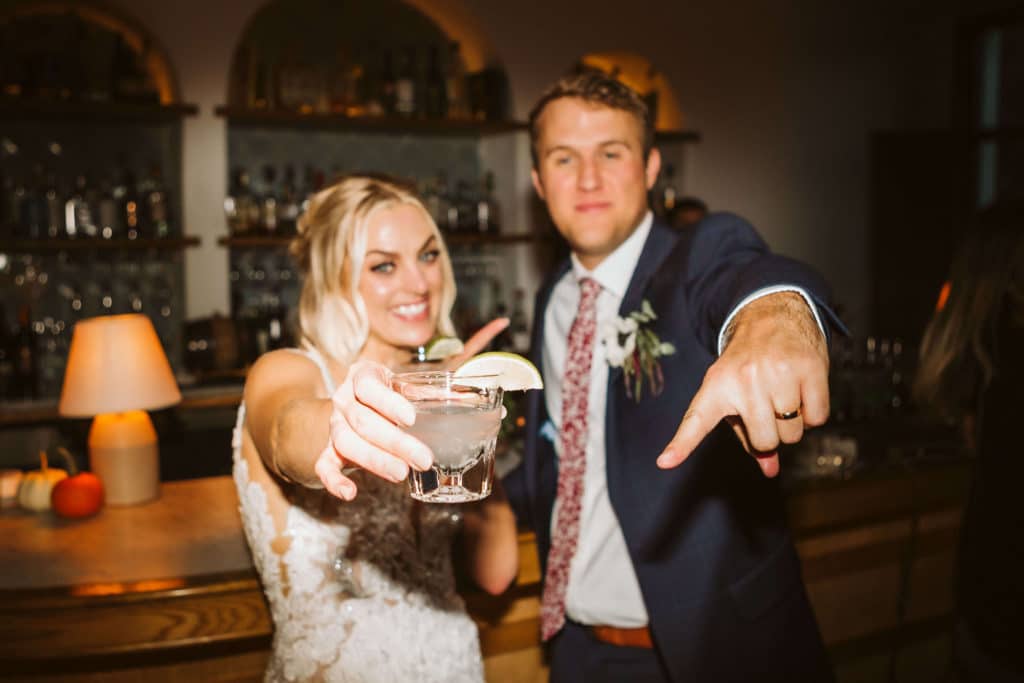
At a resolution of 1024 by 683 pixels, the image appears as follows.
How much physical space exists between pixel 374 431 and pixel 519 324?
4.42 meters

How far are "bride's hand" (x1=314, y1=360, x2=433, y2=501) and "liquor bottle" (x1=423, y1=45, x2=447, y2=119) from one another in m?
4.45

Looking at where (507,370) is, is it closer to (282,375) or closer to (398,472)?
(398,472)

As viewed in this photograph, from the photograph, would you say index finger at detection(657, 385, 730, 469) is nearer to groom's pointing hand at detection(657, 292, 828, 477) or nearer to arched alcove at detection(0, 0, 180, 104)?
groom's pointing hand at detection(657, 292, 828, 477)

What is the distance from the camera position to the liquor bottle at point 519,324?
17.7ft

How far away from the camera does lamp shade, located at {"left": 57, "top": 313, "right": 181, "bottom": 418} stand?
2484mm

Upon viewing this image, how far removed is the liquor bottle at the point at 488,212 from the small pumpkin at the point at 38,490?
324 cm

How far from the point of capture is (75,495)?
7.94 feet

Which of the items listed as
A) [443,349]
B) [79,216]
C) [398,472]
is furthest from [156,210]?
[398,472]

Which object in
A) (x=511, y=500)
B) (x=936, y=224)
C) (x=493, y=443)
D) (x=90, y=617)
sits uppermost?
(x=936, y=224)

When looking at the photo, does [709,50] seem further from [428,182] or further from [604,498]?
[604,498]

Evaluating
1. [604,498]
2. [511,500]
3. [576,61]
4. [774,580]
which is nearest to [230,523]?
[511,500]

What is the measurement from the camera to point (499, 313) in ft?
17.8

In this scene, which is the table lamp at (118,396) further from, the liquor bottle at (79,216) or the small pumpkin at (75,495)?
the liquor bottle at (79,216)

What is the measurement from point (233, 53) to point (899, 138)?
453 centimetres
